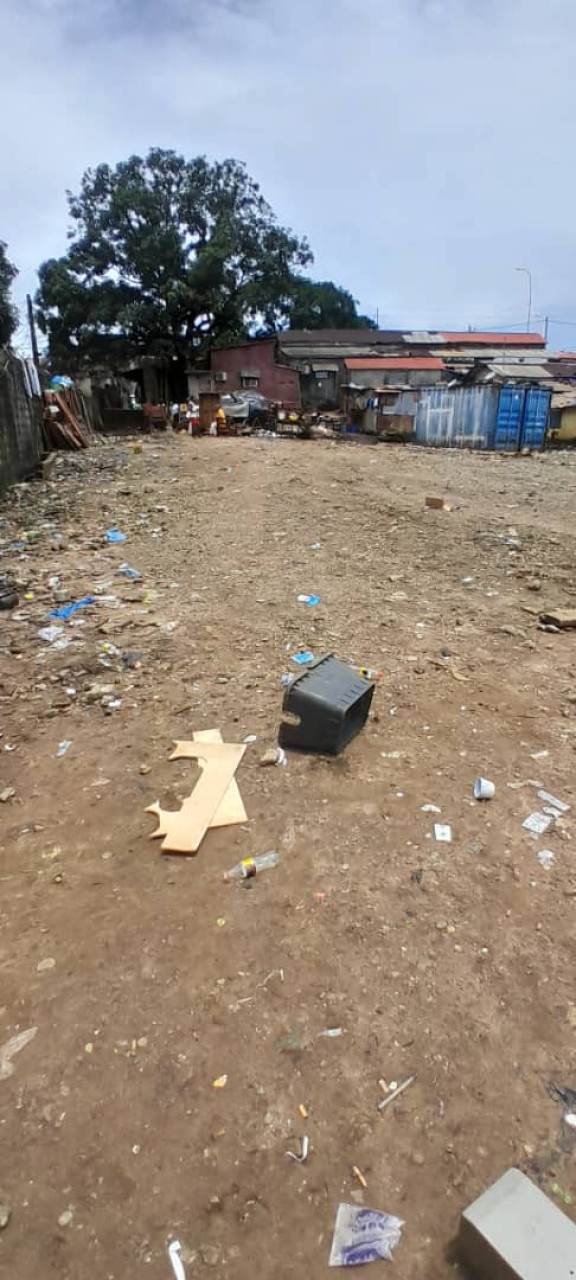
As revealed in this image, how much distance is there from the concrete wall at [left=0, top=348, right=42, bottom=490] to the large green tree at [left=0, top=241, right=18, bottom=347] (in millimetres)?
6983

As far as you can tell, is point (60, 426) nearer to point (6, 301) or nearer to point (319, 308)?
point (6, 301)

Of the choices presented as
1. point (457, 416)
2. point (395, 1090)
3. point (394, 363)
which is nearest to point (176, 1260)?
point (395, 1090)

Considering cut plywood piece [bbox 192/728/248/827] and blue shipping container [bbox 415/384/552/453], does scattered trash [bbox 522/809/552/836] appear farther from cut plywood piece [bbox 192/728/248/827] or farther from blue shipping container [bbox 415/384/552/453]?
blue shipping container [bbox 415/384/552/453]

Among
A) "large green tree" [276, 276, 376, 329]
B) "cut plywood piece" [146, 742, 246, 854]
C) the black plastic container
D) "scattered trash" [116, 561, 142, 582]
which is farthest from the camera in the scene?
"large green tree" [276, 276, 376, 329]

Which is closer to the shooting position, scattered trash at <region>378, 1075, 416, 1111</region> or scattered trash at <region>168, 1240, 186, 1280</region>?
scattered trash at <region>168, 1240, 186, 1280</region>

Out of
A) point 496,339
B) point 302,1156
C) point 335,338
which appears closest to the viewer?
point 302,1156

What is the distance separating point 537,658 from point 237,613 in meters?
1.87

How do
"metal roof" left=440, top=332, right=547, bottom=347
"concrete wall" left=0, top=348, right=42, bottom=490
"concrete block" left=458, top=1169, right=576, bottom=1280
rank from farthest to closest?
"metal roof" left=440, top=332, right=547, bottom=347
"concrete wall" left=0, top=348, right=42, bottom=490
"concrete block" left=458, top=1169, right=576, bottom=1280

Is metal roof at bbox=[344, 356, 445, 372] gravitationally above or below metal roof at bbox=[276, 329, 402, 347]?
below

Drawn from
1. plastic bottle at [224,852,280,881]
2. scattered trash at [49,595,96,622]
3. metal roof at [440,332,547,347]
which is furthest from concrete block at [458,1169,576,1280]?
metal roof at [440,332,547,347]

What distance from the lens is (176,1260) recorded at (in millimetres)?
1157

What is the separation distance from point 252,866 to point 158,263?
23811mm

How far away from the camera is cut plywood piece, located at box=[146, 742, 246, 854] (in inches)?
85.0

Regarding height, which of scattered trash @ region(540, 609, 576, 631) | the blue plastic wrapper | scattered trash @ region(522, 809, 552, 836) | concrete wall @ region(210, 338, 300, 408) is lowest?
the blue plastic wrapper
